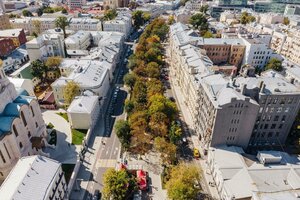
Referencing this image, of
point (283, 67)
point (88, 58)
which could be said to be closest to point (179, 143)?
point (88, 58)

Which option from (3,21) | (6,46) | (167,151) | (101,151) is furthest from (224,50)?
(3,21)

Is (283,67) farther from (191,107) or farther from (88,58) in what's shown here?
(88,58)

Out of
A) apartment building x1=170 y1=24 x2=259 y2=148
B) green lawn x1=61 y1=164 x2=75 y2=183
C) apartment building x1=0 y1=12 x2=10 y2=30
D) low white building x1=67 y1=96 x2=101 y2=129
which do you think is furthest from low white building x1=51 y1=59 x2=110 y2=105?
apartment building x1=0 y1=12 x2=10 y2=30

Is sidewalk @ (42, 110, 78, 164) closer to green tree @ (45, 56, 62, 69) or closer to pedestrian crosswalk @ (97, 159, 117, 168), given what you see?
pedestrian crosswalk @ (97, 159, 117, 168)

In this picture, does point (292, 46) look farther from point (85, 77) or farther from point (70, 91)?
point (70, 91)

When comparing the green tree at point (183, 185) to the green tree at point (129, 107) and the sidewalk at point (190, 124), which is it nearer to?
the sidewalk at point (190, 124)

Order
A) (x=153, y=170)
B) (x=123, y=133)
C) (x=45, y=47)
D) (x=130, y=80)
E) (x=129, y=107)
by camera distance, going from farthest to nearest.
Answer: (x=45, y=47) → (x=130, y=80) → (x=129, y=107) → (x=123, y=133) → (x=153, y=170)
